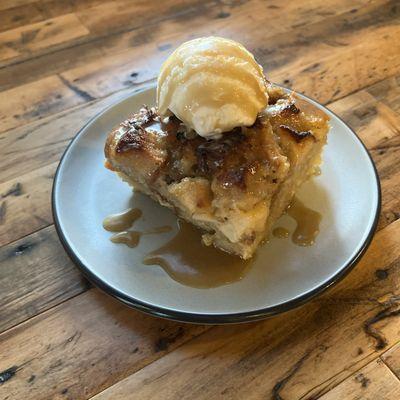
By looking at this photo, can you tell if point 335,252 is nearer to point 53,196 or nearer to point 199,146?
point 199,146

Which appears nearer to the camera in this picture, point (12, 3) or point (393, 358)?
point (393, 358)

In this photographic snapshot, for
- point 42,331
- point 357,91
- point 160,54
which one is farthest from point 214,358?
point 160,54

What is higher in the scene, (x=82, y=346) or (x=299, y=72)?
(x=299, y=72)

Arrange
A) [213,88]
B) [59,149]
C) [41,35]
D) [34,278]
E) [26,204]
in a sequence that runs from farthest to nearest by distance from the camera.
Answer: [41,35] < [59,149] < [26,204] < [34,278] < [213,88]

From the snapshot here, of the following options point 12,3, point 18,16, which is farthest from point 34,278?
point 12,3

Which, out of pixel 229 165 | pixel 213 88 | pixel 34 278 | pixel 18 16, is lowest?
pixel 34 278

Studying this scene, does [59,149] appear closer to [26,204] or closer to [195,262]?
[26,204]
